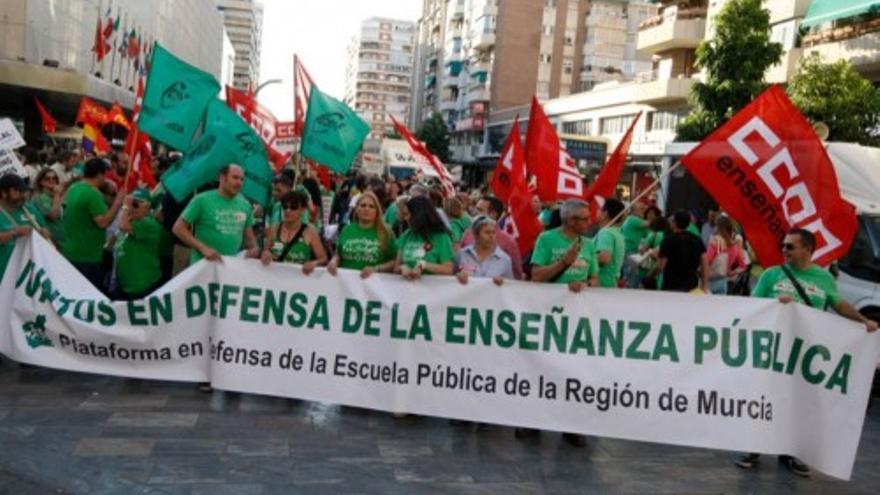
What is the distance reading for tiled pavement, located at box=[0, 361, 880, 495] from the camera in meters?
5.11

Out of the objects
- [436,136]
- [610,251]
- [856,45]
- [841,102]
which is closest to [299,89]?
[610,251]

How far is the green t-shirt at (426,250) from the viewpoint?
6.52 m

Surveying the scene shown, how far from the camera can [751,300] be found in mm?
5891

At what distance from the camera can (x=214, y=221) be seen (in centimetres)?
682

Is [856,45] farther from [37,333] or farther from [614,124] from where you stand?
[37,333]

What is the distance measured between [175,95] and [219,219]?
172 centimetres

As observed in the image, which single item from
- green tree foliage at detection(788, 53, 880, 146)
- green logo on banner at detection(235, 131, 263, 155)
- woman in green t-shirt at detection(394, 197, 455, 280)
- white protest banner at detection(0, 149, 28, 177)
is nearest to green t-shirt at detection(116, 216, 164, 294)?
green logo on banner at detection(235, 131, 263, 155)

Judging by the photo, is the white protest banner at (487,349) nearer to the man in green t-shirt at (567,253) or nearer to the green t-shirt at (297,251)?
the man in green t-shirt at (567,253)

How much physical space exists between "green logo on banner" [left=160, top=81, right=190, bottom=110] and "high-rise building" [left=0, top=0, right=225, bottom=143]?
23937 millimetres

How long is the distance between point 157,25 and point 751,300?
6328 centimetres

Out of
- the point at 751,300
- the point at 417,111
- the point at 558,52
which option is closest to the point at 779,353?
the point at 751,300

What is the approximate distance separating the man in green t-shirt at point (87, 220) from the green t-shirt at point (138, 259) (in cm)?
24

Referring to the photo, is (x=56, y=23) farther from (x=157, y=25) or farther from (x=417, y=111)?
(x=417, y=111)

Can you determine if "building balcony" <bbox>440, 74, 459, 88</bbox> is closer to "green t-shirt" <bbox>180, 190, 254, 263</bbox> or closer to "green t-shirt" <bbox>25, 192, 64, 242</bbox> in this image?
"green t-shirt" <bbox>25, 192, 64, 242</bbox>
